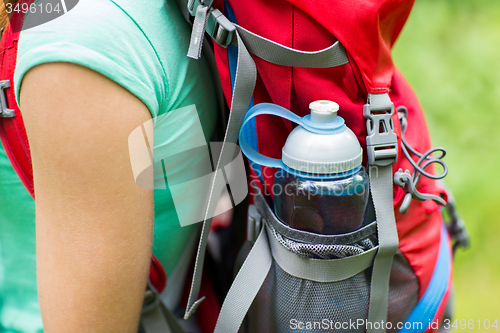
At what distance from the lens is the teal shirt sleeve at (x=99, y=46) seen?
603mm

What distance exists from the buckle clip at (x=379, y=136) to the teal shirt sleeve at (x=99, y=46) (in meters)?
0.36

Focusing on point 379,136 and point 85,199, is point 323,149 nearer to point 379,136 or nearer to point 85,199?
point 379,136

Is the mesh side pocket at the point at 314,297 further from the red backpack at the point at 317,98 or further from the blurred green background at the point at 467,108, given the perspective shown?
the blurred green background at the point at 467,108

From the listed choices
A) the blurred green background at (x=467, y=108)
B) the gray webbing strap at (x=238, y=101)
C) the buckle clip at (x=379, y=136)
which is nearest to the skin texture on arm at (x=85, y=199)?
the gray webbing strap at (x=238, y=101)

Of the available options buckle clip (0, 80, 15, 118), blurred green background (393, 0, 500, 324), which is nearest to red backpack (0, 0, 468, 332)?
buckle clip (0, 80, 15, 118)

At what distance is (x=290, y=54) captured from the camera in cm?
71

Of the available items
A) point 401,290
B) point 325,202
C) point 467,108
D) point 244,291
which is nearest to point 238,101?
point 325,202

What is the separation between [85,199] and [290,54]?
40 cm

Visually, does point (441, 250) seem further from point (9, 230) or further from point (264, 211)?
point (9, 230)

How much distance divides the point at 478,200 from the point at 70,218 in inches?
81.8

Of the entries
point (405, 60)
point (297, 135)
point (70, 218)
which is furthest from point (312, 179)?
point (405, 60)

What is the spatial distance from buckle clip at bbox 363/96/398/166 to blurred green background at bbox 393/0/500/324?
1.39 meters

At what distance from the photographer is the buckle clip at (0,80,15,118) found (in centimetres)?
71

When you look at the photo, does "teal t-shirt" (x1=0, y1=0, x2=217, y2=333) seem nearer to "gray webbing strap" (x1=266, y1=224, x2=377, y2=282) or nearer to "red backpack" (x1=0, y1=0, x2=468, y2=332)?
"red backpack" (x1=0, y1=0, x2=468, y2=332)
